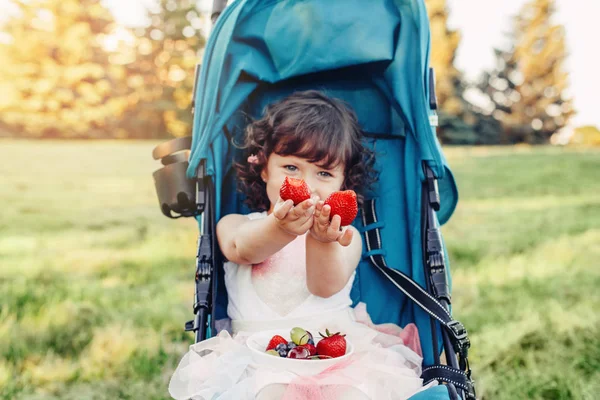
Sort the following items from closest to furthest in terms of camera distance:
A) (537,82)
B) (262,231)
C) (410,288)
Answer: (262,231) < (410,288) < (537,82)

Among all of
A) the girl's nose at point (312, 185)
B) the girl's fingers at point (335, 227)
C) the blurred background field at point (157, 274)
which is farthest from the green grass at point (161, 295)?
the girl's fingers at point (335, 227)

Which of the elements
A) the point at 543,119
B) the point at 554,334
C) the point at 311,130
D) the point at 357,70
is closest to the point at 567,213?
the point at 554,334

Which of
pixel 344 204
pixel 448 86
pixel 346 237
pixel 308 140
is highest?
pixel 448 86

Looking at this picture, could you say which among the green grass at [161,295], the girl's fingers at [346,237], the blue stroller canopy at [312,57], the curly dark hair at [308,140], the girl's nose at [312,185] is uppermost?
the blue stroller canopy at [312,57]

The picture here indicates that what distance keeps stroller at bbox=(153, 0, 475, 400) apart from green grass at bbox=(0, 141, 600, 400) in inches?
26.9

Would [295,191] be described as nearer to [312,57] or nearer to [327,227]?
[327,227]

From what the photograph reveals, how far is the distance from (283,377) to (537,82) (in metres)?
28.8

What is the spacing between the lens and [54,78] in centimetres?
2069

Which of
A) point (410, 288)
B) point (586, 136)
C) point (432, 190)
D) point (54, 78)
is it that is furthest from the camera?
point (586, 136)

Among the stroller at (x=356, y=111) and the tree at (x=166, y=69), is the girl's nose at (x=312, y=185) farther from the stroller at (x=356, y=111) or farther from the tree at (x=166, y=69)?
the tree at (x=166, y=69)

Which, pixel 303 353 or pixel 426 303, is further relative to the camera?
pixel 426 303

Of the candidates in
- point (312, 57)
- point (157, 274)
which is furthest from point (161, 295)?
point (312, 57)

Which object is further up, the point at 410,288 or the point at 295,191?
the point at 295,191

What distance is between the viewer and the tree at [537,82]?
2675cm
